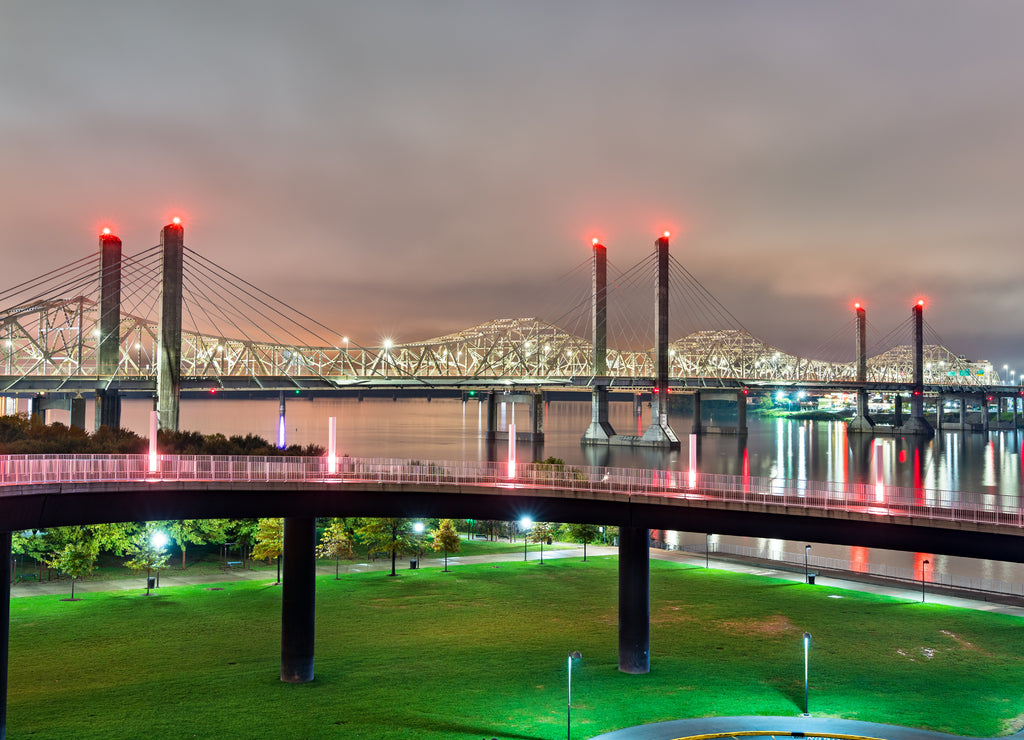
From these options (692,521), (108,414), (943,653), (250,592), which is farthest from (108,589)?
(108,414)

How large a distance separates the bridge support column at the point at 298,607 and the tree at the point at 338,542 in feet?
70.4

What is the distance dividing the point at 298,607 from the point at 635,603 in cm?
1451

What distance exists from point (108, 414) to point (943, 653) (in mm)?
103591

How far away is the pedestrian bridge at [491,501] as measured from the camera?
30.0m

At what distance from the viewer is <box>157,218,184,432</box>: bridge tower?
78.0 metres

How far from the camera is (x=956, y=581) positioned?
57375 mm

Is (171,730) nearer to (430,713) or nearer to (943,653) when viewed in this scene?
(430,713)

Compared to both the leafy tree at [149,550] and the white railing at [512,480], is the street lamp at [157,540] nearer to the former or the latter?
the leafy tree at [149,550]

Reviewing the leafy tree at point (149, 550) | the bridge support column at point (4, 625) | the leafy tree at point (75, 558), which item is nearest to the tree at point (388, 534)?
the leafy tree at point (149, 550)

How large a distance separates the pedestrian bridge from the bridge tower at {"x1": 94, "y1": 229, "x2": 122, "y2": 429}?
2639 inches

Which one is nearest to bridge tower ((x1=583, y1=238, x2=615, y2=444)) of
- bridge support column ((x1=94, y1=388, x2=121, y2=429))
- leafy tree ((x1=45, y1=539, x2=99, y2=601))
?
bridge support column ((x1=94, y1=388, x2=121, y2=429))

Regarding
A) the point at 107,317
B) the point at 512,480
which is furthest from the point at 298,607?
the point at 107,317

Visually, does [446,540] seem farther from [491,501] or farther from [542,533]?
[491,501]

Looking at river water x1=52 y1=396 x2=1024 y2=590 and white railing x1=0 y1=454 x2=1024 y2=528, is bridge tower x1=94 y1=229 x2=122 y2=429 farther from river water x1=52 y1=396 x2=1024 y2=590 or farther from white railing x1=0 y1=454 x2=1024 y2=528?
white railing x1=0 y1=454 x2=1024 y2=528
